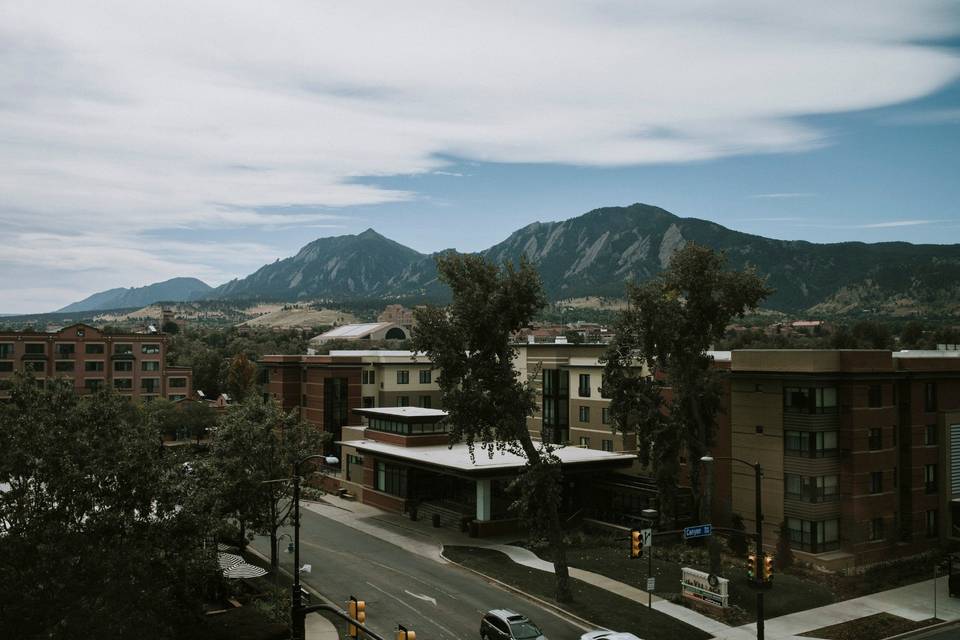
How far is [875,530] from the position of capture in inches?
1752

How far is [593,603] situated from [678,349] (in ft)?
47.6

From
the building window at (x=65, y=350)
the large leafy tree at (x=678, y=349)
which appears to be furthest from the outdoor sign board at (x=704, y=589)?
the building window at (x=65, y=350)

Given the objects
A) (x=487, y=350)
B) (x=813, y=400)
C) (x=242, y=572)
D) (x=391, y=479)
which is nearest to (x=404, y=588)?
(x=242, y=572)

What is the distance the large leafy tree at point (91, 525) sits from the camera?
21281mm

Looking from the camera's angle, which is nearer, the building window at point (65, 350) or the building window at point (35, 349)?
the building window at point (35, 349)

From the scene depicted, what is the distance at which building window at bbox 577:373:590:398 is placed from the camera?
214 feet

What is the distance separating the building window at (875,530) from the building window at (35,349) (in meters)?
110

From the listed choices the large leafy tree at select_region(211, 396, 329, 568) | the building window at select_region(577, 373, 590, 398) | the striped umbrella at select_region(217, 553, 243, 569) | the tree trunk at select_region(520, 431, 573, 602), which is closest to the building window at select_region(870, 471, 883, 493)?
the tree trunk at select_region(520, 431, 573, 602)

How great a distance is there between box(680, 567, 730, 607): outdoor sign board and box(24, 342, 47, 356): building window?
104 m

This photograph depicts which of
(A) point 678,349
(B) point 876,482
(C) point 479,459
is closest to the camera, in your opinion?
(A) point 678,349

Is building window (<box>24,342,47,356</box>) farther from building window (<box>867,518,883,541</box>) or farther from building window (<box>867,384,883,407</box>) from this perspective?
building window (<box>867,518,883,541</box>)

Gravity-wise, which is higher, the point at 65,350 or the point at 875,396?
the point at 65,350

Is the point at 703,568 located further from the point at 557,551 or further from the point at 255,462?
the point at 255,462

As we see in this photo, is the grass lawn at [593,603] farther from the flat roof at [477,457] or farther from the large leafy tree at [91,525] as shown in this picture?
the large leafy tree at [91,525]
